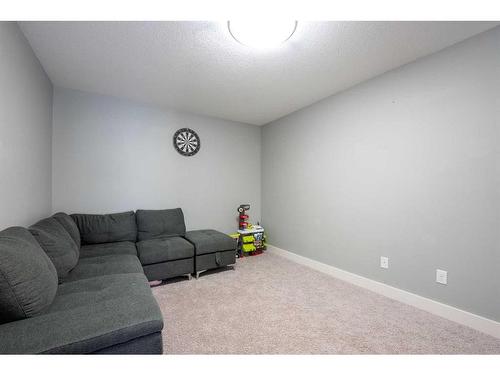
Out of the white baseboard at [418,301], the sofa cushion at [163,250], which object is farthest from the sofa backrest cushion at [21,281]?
the white baseboard at [418,301]

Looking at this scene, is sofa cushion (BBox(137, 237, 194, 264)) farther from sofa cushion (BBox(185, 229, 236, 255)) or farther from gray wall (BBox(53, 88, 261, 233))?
gray wall (BBox(53, 88, 261, 233))

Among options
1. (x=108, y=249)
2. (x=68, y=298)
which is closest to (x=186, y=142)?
(x=108, y=249)

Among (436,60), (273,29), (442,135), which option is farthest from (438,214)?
(273,29)

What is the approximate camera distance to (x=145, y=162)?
10.3 ft

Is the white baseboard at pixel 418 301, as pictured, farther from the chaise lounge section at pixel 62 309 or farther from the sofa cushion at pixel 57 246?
the sofa cushion at pixel 57 246

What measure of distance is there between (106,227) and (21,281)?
1.78m

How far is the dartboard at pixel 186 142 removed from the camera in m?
3.36

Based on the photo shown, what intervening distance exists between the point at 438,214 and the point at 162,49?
2796 millimetres

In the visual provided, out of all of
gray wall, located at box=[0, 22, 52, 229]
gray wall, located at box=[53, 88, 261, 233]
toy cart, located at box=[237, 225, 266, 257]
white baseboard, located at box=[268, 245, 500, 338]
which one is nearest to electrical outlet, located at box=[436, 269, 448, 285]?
white baseboard, located at box=[268, 245, 500, 338]

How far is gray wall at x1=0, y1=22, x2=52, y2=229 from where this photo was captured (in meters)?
1.47

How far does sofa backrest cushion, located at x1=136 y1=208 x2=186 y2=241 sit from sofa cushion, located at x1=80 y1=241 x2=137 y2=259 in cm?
29

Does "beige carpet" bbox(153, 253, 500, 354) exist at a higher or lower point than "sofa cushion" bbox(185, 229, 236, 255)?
lower
